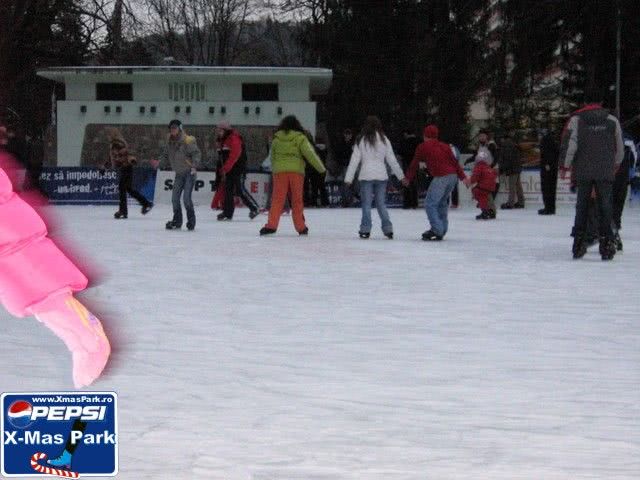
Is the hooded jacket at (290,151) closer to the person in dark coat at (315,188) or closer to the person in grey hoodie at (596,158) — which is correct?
the person in grey hoodie at (596,158)

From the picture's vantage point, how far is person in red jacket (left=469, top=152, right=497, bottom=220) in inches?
875

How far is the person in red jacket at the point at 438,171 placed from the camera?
1597cm

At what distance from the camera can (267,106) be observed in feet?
135

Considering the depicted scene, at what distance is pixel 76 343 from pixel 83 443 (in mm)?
182

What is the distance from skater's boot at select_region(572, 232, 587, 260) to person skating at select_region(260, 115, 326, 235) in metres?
4.10

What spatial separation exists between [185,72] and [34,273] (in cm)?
4025

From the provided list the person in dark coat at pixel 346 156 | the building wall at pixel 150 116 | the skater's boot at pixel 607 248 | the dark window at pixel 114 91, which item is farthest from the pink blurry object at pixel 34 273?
the dark window at pixel 114 91

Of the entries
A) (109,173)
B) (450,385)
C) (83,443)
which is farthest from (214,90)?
(83,443)

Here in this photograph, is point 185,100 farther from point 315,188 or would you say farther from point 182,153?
point 182,153

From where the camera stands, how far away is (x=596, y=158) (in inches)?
496

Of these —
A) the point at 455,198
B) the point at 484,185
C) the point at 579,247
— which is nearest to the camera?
the point at 579,247

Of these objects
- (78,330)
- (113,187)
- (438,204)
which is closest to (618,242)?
(438,204)

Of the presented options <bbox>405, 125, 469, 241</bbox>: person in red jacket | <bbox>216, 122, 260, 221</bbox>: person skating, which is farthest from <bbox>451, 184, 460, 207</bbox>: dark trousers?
<bbox>405, 125, 469, 241</bbox>: person in red jacket

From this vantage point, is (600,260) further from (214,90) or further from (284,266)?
(214,90)
